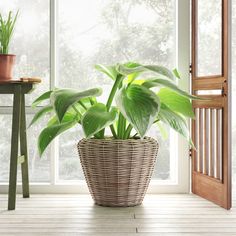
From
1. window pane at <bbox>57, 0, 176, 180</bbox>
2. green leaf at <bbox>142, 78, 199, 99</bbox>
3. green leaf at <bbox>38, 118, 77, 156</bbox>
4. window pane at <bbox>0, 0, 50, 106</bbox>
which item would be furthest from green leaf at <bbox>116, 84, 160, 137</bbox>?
window pane at <bbox>0, 0, 50, 106</bbox>

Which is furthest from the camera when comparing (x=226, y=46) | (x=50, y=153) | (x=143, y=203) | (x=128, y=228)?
(x=50, y=153)

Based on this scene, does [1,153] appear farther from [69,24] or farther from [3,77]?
[69,24]

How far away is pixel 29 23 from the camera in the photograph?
3.66 meters

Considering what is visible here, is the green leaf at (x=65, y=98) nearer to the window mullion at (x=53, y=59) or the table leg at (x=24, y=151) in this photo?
the table leg at (x=24, y=151)

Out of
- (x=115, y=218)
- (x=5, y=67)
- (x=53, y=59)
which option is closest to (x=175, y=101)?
(x=115, y=218)

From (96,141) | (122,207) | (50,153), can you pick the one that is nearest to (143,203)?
(122,207)

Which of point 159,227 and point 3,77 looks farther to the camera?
point 3,77

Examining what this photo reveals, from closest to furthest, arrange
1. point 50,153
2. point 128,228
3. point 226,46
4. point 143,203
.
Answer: point 128,228
point 226,46
point 143,203
point 50,153

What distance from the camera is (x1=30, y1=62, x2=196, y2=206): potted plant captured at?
9.50 ft

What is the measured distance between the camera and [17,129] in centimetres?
309

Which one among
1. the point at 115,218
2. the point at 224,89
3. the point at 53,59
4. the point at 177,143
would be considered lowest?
the point at 115,218

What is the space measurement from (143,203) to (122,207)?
0.63ft

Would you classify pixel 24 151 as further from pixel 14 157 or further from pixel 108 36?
pixel 108 36

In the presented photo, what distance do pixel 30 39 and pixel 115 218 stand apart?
5.10ft
